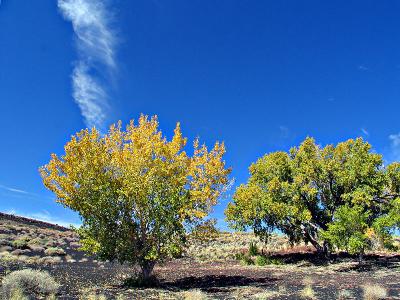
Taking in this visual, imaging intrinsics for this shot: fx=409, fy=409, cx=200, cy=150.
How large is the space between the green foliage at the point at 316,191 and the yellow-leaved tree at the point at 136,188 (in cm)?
1427

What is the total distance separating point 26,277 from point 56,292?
4.35 feet

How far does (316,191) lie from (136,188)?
→ 19.6 meters

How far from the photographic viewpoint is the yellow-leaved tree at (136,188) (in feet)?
65.9

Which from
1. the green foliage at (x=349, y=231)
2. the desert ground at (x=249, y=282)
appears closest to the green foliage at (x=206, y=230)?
the desert ground at (x=249, y=282)

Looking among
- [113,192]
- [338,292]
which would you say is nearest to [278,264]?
[338,292]

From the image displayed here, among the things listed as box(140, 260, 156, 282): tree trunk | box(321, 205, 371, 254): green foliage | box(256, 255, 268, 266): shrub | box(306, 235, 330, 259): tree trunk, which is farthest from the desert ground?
box(321, 205, 371, 254): green foliage

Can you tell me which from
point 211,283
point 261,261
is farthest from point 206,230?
point 261,261

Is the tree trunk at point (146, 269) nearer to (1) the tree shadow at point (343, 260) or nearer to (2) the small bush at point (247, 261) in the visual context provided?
(1) the tree shadow at point (343, 260)

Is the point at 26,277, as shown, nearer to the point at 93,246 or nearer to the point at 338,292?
the point at 93,246

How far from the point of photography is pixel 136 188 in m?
19.8

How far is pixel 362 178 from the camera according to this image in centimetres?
3356

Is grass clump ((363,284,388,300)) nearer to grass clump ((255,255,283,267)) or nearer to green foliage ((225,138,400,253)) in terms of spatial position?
green foliage ((225,138,400,253))

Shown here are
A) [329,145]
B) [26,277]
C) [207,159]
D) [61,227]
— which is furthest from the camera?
[61,227]

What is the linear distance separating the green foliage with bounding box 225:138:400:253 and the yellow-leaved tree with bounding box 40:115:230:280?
14267 mm
